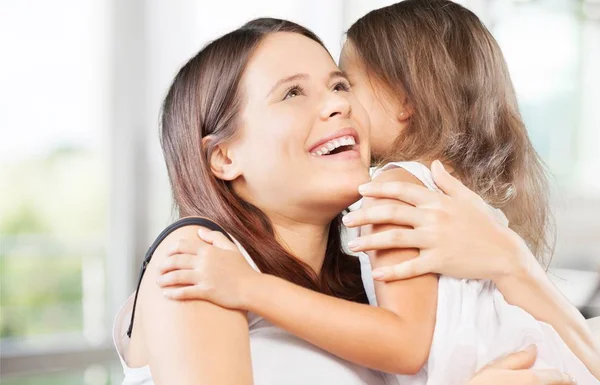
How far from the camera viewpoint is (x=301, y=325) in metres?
1.34

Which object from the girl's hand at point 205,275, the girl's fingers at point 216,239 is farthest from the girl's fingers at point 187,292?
the girl's fingers at point 216,239

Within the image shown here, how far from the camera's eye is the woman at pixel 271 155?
4.85 ft

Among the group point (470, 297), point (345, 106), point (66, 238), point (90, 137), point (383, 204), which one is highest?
point (345, 106)

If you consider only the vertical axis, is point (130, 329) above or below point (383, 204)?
below

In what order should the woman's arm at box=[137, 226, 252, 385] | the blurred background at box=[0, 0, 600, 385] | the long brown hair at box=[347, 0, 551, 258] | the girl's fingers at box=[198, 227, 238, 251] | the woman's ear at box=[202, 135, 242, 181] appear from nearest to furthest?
the woman's arm at box=[137, 226, 252, 385] → the girl's fingers at box=[198, 227, 238, 251] → the woman's ear at box=[202, 135, 242, 181] → the long brown hair at box=[347, 0, 551, 258] → the blurred background at box=[0, 0, 600, 385]

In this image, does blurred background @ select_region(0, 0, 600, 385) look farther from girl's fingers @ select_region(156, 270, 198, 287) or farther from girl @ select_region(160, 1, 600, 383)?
girl's fingers @ select_region(156, 270, 198, 287)

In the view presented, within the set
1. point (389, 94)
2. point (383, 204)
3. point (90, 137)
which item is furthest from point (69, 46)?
point (383, 204)

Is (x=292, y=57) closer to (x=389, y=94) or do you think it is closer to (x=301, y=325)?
(x=389, y=94)

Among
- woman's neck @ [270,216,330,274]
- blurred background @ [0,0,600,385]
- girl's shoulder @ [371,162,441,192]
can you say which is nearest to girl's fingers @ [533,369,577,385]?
girl's shoulder @ [371,162,441,192]

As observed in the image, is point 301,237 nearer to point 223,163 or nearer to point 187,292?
point 223,163

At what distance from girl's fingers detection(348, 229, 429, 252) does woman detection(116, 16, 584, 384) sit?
0.44 ft

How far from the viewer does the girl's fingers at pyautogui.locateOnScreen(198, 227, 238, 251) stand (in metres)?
1.41

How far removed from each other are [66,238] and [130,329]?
7.16ft

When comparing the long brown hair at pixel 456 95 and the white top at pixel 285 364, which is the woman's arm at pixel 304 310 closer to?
the white top at pixel 285 364
